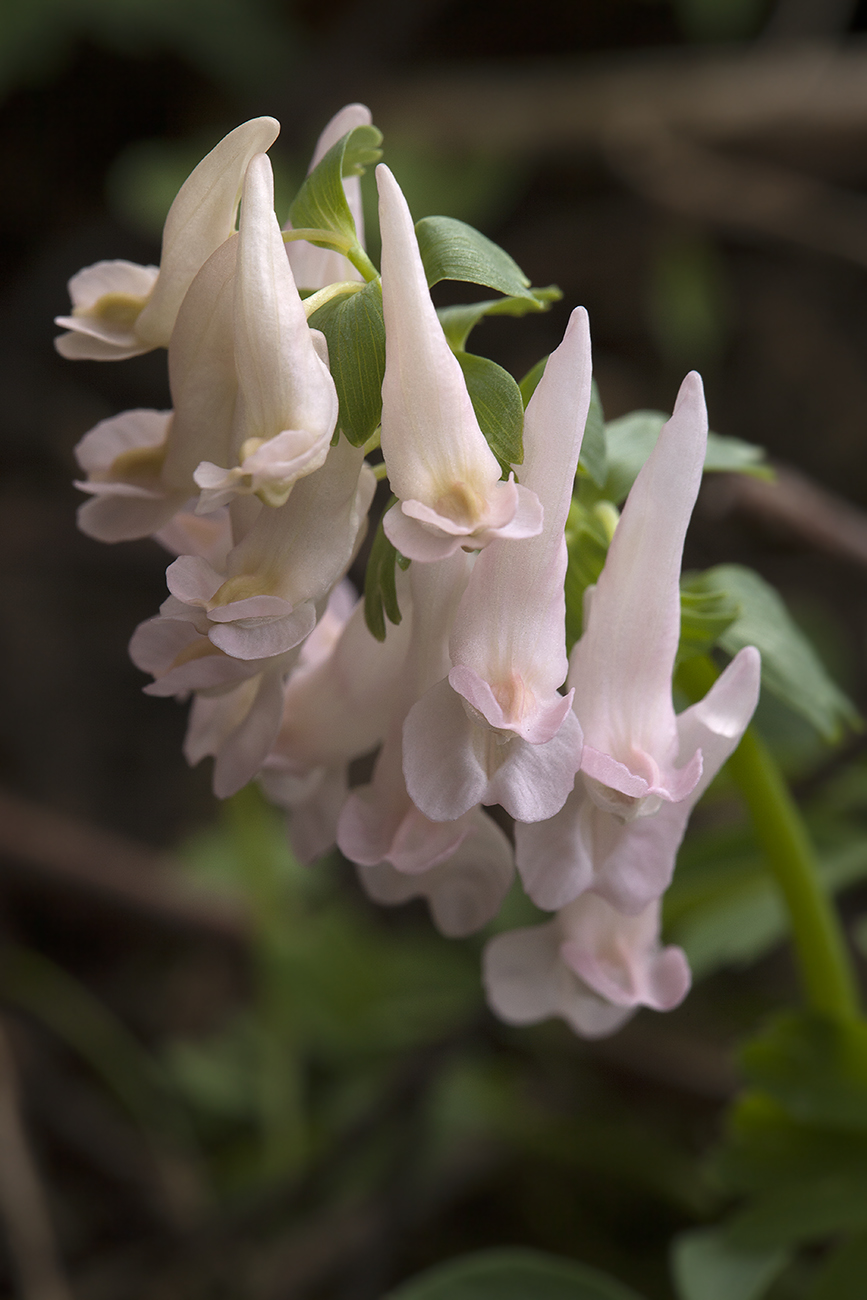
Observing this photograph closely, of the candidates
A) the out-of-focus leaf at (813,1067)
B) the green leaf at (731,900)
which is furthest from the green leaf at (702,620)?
the green leaf at (731,900)

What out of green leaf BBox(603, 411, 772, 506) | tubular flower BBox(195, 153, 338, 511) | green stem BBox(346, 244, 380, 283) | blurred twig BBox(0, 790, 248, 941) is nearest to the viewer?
tubular flower BBox(195, 153, 338, 511)

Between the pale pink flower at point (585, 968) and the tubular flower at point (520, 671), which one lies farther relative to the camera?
the pale pink flower at point (585, 968)

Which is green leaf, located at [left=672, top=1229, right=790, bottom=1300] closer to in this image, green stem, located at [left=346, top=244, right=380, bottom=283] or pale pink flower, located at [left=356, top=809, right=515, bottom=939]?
pale pink flower, located at [left=356, top=809, right=515, bottom=939]

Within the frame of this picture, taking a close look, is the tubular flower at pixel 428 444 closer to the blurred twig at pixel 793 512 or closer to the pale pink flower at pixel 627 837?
the pale pink flower at pixel 627 837

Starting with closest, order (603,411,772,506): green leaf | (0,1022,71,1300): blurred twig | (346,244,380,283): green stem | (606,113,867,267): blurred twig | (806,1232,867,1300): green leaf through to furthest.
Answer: (346,244,380,283): green stem, (603,411,772,506): green leaf, (806,1232,867,1300): green leaf, (0,1022,71,1300): blurred twig, (606,113,867,267): blurred twig

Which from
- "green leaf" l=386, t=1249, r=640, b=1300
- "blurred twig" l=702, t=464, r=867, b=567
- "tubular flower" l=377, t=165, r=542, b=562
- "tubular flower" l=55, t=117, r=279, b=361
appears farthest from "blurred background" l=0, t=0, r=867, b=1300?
"tubular flower" l=55, t=117, r=279, b=361

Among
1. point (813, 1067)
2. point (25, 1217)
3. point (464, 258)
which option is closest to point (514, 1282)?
point (813, 1067)

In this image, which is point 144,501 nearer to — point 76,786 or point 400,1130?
point 400,1130
